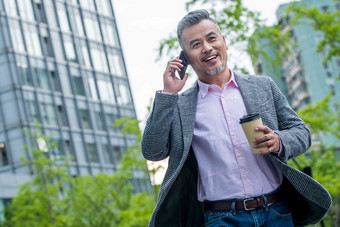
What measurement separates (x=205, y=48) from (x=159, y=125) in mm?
554

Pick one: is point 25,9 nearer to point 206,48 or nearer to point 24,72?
point 24,72

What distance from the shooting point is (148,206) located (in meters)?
24.9

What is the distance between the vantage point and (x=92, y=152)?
50969 mm

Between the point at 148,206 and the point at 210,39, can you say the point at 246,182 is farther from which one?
the point at 148,206

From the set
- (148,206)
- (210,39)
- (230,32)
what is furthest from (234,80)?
(148,206)

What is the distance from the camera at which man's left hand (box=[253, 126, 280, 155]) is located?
146 inches

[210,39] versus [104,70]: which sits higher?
[104,70]

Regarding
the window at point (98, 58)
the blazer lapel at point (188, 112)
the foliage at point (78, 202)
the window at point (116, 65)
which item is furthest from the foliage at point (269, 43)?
the window at point (116, 65)

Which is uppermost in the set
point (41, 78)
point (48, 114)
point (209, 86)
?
point (41, 78)

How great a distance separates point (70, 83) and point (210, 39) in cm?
4721

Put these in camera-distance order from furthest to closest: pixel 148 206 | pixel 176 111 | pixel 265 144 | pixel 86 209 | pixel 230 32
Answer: pixel 86 209 → pixel 148 206 → pixel 230 32 → pixel 176 111 → pixel 265 144

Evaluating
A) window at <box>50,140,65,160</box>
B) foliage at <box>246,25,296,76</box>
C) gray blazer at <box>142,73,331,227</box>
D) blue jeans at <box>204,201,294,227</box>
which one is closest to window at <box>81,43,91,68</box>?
window at <box>50,140,65,160</box>

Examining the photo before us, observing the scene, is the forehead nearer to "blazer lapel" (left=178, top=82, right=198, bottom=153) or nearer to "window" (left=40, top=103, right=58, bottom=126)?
"blazer lapel" (left=178, top=82, right=198, bottom=153)

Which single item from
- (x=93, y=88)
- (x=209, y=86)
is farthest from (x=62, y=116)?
→ (x=209, y=86)
